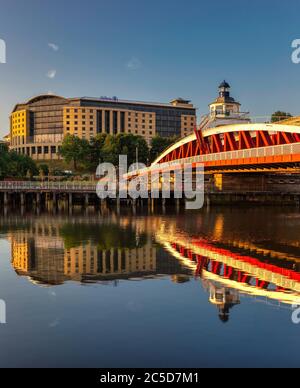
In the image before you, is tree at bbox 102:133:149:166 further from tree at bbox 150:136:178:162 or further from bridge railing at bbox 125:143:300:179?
bridge railing at bbox 125:143:300:179

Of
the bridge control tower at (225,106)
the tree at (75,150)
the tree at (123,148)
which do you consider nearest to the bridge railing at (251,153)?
the bridge control tower at (225,106)

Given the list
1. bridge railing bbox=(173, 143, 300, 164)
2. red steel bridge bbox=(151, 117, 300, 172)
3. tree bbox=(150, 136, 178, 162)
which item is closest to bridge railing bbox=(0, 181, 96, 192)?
red steel bridge bbox=(151, 117, 300, 172)

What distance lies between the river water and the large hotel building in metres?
133

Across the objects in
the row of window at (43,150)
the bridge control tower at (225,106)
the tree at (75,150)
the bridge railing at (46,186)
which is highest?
the bridge control tower at (225,106)

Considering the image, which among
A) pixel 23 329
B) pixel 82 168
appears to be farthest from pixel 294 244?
pixel 82 168

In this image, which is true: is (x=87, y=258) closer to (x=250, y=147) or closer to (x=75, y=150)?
(x=250, y=147)

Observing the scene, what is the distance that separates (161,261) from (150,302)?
946cm

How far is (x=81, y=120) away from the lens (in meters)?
168

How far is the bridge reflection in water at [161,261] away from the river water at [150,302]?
64mm

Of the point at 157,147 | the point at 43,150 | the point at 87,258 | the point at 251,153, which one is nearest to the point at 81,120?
the point at 43,150

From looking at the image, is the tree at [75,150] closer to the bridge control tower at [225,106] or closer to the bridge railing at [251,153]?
the bridge control tower at [225,106]

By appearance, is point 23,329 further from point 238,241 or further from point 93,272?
point 238,241

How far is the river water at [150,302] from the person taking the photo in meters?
14.5

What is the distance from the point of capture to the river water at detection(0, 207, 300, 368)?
1446 centimetres
